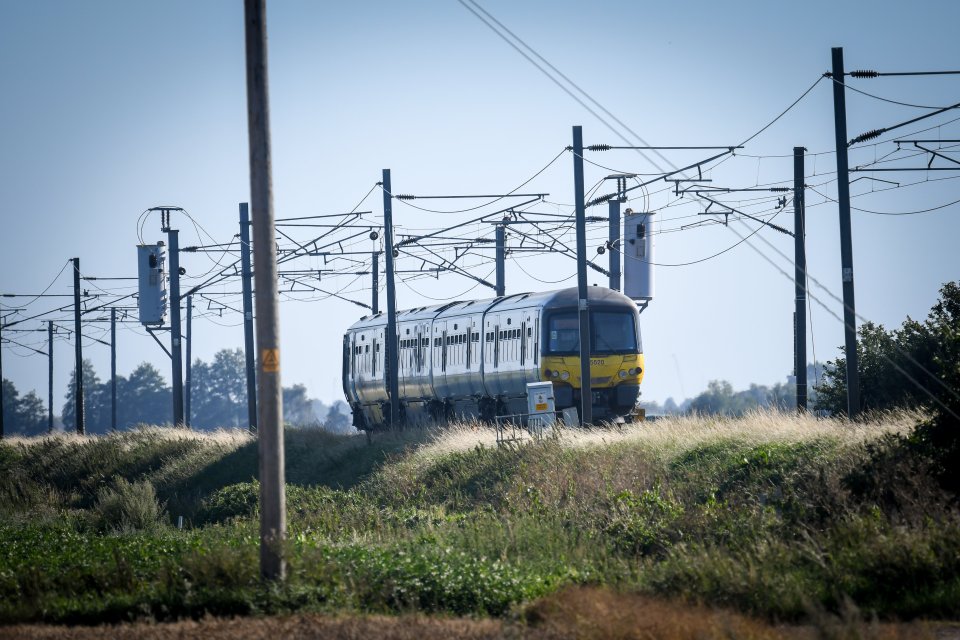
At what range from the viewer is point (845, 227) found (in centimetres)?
2480

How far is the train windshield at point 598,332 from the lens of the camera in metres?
35.8

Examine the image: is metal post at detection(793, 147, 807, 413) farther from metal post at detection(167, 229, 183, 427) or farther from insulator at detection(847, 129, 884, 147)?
metal post at detection(167, 229, 183, 427)

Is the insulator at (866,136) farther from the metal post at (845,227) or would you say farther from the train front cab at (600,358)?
the train front cab at (600,358)

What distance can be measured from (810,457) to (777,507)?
281 centimetres

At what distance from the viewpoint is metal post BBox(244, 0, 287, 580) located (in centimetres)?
1390

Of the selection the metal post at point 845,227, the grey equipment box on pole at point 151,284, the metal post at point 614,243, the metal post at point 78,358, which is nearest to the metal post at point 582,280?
the metal post at point 614,243

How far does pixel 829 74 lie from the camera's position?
2497cm

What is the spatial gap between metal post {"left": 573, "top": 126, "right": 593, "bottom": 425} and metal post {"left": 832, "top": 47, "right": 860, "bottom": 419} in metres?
8.05

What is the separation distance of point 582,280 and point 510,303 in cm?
681

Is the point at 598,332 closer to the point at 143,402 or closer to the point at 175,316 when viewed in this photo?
the point at 175,316

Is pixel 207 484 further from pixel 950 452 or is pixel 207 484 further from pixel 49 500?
pixel 950 452

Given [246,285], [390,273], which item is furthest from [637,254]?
[246,285]

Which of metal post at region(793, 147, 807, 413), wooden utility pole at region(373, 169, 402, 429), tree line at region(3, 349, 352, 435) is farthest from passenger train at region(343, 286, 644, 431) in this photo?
tree line at region(3, 349, 352, 435)

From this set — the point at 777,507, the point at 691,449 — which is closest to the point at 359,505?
the point at 691,449
